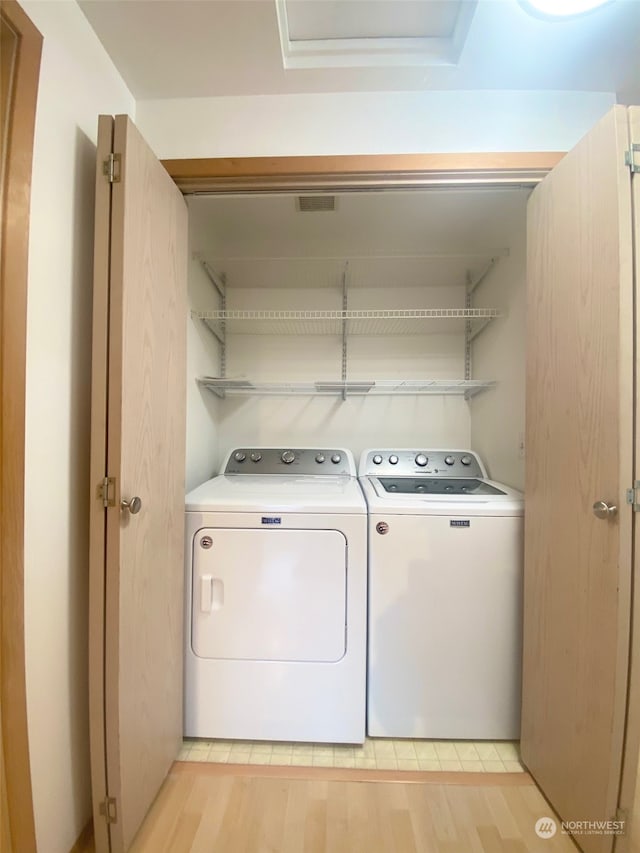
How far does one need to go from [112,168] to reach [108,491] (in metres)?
0.88

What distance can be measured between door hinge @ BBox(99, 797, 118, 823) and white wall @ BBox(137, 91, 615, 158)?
6.85 ft

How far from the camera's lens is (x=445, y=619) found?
1.30 m

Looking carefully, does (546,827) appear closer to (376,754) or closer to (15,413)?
(376,754)

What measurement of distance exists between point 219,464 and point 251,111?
1.76 metres

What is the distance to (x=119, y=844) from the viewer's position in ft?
3.07

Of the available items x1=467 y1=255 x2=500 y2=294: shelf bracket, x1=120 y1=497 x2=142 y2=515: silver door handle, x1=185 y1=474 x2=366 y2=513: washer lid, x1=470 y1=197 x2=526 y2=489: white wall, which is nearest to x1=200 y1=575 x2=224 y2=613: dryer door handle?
x1=185 y1=474 x2=366 y2=513: washer lid

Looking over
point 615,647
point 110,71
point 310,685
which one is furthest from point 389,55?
point 310,685

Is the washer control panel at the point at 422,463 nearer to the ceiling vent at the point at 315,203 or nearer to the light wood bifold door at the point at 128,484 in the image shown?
the light wood bifold door at the point at 128,484

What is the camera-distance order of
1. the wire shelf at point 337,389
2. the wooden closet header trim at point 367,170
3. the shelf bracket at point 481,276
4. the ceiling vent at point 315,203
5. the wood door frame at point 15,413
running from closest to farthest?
the wood door frame at point 15,413
the wooden closet header trim at point 367,170
the ceiling vent at point 315,203
the shelf bracket at point 481,276
the wire shelf at point 337,389

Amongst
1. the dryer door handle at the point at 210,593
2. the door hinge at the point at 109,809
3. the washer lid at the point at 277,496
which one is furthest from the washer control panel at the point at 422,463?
the door hinge at the point at 109,809

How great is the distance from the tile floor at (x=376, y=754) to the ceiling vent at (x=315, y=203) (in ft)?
7.51

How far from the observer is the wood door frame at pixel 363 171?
1186 mm

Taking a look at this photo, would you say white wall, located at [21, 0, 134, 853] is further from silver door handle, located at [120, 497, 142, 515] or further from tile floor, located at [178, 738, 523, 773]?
tile floor, located at [178, 738, 523, 773]

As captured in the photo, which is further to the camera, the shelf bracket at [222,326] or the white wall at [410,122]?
the shelf bracket at [222,326]
